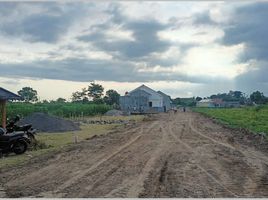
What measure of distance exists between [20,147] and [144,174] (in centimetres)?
690

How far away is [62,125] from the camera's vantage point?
30406 mm

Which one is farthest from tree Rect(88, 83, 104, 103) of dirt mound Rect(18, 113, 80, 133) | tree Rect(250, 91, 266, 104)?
dirt mound Rect(18, 113, 80, 133)

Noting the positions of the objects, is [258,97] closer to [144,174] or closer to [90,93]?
[90,93]

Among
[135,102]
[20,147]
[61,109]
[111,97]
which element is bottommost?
[20,147]

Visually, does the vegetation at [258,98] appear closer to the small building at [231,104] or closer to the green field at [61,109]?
the small building at [231,104]

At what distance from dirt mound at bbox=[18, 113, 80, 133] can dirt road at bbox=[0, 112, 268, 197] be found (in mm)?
12938

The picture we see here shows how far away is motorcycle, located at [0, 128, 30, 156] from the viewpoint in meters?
15.9

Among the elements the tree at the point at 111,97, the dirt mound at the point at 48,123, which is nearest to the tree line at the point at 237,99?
the tree at the point at 111,97

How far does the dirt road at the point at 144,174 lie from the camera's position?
906 cm

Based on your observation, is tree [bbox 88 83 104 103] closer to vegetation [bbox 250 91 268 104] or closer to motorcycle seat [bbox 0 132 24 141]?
vegetation [bbox 250 91 268 104]

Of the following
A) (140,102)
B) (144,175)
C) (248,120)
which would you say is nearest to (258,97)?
(140,102)

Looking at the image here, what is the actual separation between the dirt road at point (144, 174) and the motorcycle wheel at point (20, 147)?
4.62 feet

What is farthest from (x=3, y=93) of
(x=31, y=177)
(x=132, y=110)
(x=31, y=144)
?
(x=132, y=110)

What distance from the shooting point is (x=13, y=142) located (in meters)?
16.2
